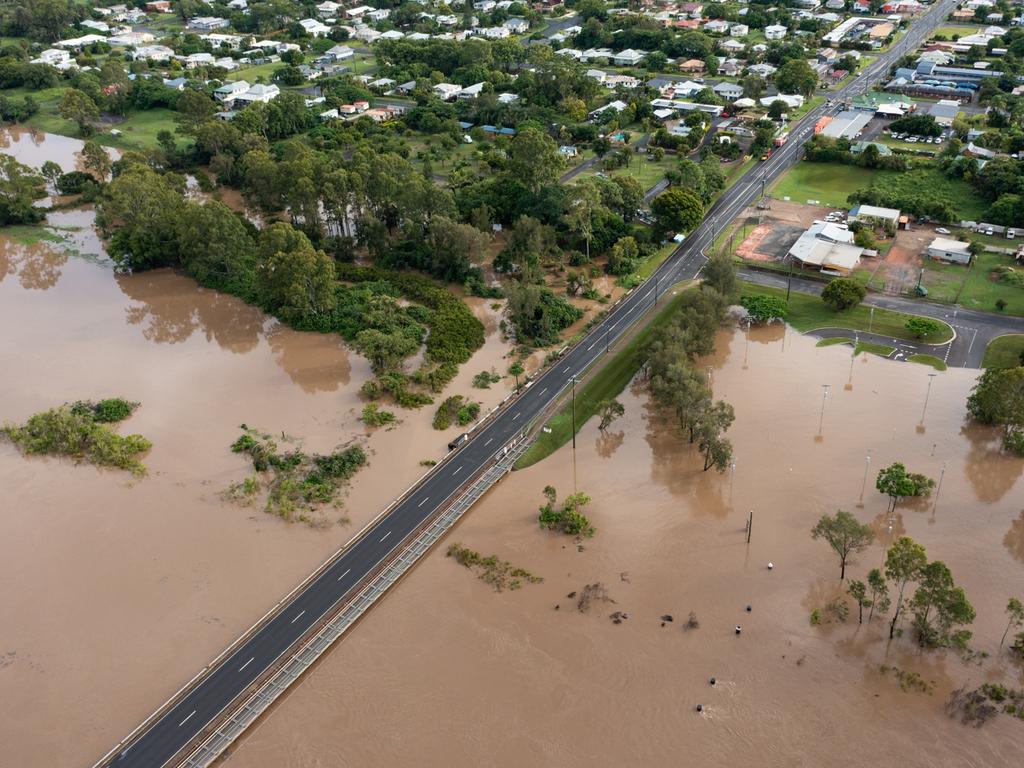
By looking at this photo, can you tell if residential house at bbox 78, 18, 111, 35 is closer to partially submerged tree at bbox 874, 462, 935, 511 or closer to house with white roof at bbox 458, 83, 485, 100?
house with white roof at bbox 458, 83, 485, 100

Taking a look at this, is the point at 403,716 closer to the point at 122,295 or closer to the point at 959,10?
the point at 122,295

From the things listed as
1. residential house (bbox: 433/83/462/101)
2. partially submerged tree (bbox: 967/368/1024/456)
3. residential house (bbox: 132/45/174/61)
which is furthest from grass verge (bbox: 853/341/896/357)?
residential house (bbox: 132/45/174/61)

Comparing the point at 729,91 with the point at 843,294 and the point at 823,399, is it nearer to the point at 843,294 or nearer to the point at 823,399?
the point at 843,294

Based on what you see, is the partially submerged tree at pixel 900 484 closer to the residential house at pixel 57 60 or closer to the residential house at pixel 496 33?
the residential house at pixel 496 33

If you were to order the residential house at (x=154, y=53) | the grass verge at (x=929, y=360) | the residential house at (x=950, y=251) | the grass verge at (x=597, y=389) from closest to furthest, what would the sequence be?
the grass verge at (x=597, y=389) → the grass verge at (x=929, y=360) → the residential house at (x=950, y=251) → the residential house at (x=154, y=53)

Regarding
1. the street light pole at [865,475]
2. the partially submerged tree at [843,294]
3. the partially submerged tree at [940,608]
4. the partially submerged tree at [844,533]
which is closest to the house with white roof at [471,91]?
the partially submerged tree at [843,294]
